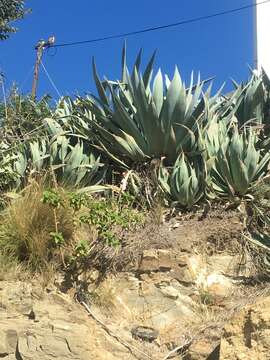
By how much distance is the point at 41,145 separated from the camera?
22.9 feet

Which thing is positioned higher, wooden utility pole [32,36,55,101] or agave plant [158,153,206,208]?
wooden utility pole [32,36,55,101]

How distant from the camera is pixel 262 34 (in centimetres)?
1252

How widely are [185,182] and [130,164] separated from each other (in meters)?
0.91

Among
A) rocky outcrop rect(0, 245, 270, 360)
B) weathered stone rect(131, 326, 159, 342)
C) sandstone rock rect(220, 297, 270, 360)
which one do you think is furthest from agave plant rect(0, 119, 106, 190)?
sandstone rock rect(220, 297, 270, 360)

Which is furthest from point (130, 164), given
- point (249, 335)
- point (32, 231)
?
point (249, 335)

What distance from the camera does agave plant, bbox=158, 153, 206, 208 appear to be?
5.84 meters

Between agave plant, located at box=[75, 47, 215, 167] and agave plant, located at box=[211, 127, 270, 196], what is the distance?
0.42 metres

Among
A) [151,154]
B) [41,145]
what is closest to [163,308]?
[151,154]

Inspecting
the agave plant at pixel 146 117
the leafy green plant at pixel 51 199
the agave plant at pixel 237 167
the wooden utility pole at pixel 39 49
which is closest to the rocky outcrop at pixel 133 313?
the leafy green plant at pixel 51 199

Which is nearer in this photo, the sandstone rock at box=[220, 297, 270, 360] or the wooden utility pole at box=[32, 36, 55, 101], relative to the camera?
the sandstone rock at box=[220, 297, 270, 360]

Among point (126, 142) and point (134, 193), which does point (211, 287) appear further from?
point (126, 142)

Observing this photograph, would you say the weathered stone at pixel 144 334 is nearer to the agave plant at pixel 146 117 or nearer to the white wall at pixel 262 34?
the agave plant at pixel 146 117

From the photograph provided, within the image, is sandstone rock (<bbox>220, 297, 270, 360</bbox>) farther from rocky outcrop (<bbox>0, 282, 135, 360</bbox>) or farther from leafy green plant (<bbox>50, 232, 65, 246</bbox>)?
leafy green plant (<bbox>50, 232, 65, 246</bbox>)

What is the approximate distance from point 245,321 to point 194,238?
1.48 metres
